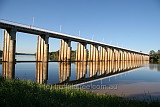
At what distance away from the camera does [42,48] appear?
37812mm

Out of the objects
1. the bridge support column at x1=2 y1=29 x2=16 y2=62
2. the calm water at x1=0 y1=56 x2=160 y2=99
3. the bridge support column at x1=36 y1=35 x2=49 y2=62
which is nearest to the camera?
the calm water at x1=0 y1=56 x2=160 y2=99

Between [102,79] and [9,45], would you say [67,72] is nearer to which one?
[102,79]

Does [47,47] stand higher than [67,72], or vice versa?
[47,47]

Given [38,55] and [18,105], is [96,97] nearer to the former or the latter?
[18,105]

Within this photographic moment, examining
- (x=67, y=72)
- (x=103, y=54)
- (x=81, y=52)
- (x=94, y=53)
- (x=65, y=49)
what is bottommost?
(x=67, y=72)

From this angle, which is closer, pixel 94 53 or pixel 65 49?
pixel 65 49

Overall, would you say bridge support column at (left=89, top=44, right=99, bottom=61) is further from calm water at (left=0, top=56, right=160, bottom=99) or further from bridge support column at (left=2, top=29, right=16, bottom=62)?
calm water at (left=0, top=56, right=160, bottom=99)

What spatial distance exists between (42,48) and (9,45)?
9.19 m

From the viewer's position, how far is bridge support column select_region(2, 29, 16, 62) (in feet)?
95.0

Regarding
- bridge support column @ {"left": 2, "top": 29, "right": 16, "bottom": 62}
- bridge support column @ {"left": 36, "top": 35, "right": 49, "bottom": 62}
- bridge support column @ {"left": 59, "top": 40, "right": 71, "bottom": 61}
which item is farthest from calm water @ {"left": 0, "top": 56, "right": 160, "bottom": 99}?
bridge support column @ {"left": 59, "top": 40, "right": 71, "bottom": 61}

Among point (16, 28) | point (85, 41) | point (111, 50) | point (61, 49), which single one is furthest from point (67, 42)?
point (111, 50)

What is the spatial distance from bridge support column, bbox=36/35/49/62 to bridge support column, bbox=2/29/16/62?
8340 mm

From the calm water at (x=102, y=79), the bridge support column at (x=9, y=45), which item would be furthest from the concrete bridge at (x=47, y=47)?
the calm water at (x=102, y=79)

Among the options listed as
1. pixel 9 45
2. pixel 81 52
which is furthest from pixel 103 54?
pixel 9 45
